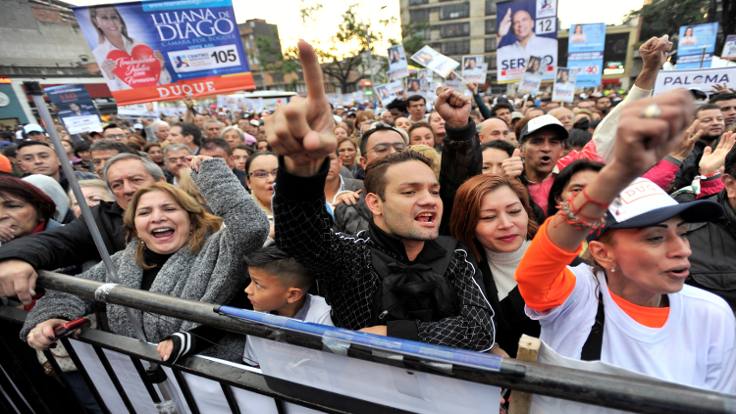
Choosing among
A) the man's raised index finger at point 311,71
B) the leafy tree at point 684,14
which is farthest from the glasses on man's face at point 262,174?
the leafy tree at point 684,14

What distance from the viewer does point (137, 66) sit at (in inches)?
216

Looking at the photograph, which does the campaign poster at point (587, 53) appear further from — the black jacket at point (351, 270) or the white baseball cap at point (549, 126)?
the black jacket at point (351, 270)

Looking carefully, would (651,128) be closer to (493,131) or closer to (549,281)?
(549,281)

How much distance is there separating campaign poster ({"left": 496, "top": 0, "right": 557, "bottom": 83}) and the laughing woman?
29.9ft

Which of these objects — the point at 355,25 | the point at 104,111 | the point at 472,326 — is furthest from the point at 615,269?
the point at 355,25

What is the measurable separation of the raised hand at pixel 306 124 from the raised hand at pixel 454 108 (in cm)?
124

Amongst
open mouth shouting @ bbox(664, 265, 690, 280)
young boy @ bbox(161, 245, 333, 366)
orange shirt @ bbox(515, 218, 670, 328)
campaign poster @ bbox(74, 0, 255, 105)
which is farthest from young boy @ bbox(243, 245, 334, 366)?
campaign poster @ bbox(74, 0, 255, 105)

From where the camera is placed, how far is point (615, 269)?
1396mm

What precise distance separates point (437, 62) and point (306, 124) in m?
8.12

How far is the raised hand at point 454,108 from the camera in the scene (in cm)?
215

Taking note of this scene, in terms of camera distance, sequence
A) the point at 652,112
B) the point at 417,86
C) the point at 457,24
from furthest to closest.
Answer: the point at 457,24, the point at 417,86, the point at 652,112

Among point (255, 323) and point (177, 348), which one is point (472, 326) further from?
point (177, 348)

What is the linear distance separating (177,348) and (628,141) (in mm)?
1660

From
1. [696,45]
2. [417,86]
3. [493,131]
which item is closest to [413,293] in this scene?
[493,131]
